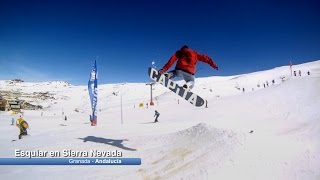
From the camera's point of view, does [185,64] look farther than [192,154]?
Yes

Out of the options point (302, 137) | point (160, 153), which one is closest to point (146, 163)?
point (160, 153)

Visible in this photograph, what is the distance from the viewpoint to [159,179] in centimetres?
891

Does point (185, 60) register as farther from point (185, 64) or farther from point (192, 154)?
point (192, 154)

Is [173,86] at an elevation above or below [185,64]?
below

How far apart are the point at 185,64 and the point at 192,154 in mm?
3493

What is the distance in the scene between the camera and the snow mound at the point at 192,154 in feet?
29.0

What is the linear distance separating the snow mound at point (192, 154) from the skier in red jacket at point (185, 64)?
2.43m

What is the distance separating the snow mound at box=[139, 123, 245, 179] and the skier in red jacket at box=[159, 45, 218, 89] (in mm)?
2429

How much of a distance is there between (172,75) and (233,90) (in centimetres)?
4743

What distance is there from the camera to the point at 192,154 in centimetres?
1021

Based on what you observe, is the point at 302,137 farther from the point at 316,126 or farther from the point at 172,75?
the point at 172,75
